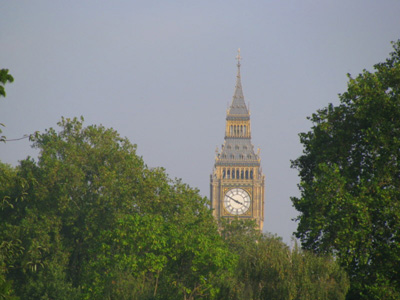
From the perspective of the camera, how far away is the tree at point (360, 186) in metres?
56.6

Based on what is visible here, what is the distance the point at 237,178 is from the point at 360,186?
367ft

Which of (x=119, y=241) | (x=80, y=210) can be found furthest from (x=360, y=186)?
(x=80, y=210)

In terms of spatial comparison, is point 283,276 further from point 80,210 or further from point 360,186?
point 80,210

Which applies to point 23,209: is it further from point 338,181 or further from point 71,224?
point 338,181

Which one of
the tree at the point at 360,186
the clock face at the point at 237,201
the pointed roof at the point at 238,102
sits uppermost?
the pointed roof at the point at 238,102

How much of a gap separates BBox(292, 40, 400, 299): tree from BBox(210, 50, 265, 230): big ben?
102536 mm

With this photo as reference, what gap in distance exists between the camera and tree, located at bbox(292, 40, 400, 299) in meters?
56.6

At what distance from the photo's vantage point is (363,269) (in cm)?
5741

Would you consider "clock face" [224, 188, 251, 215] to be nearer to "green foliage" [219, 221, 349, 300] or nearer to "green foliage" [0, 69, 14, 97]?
"green foliage" [219, 221, 349, 300]

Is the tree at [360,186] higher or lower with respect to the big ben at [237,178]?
lower

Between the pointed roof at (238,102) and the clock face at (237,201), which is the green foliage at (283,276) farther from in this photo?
the pointed roof at (238,102)

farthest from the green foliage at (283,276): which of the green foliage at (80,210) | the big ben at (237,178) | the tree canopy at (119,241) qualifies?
the big ben at (237,178)

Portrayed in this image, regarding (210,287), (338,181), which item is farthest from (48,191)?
(338,181)

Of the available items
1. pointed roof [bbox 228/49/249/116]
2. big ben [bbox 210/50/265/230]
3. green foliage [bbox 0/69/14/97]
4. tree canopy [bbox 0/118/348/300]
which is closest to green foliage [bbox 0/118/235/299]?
tree canopy [bbox 0/118/348/300]
